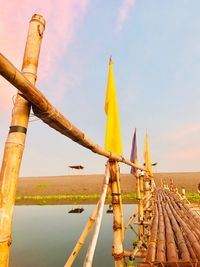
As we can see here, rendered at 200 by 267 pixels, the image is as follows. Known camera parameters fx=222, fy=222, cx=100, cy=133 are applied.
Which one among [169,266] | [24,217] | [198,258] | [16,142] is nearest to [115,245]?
[169,266]

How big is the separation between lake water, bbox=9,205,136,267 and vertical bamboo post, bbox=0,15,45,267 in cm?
1188

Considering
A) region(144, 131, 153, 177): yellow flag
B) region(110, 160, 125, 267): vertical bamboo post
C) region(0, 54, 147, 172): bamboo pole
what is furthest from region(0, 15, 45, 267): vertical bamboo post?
region(144, 131, 153, 177): yellow flag

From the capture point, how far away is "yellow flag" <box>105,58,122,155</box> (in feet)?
15.9

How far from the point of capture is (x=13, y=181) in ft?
6.43

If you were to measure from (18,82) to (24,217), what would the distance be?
27.5m

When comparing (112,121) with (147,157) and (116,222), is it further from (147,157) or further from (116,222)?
(147,157)

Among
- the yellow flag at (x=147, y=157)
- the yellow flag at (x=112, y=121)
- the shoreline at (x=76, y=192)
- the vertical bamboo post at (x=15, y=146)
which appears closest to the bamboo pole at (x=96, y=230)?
the yellow flag at (x=112, y=121)

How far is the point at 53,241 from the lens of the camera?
55.1 feet

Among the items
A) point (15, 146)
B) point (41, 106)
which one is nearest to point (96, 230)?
point (15, 146)

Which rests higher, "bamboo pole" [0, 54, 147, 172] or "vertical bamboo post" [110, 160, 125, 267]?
"bamboo pole" [0, 54, 147, 172]

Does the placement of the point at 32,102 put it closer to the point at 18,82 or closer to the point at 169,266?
the point at 18,82

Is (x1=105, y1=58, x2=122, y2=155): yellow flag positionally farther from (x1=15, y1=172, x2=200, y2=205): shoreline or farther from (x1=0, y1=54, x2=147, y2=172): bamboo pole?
(x1=15, y1=172, x2=200, y2=205): shoreline

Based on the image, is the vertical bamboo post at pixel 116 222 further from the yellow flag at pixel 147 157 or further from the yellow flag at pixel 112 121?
the yellow flag at pixel 147 157

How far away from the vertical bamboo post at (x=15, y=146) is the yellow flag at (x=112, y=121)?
266cm
